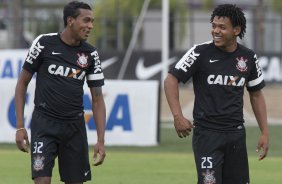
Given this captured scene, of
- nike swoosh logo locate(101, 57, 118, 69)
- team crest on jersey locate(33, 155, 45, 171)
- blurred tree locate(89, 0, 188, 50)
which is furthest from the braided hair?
blurred tree locate(89, 0, 188, 50)

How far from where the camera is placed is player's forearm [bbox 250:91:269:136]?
9484 millimetres

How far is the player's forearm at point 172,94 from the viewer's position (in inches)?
353

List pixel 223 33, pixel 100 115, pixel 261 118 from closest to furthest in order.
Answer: pixel 223 33, pixel 261 118, pixel 100 115

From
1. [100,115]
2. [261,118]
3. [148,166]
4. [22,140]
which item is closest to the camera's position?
[261,118]

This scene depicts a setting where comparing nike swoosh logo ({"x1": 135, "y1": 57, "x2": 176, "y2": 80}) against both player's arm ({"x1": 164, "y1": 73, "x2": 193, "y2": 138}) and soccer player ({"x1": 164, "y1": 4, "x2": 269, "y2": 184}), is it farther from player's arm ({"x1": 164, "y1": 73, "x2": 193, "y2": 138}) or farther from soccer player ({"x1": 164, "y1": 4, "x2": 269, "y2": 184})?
player's arm ({"x1": 164, "y1": 73, "x2": 193, "y2": 138})

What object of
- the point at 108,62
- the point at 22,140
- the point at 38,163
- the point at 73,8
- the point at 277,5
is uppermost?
the point at 73,8

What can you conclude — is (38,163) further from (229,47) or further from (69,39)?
(229,47)

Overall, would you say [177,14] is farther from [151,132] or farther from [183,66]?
[183,66]

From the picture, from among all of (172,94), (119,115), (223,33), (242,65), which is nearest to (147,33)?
(119,115)

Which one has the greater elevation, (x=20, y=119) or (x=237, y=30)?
(x=237, y=30)

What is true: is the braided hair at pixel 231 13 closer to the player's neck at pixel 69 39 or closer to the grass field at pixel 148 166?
the player's neck at pixel 69 39

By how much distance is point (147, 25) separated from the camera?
154 ft

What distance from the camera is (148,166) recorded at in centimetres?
1614

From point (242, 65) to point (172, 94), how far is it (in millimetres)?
736
